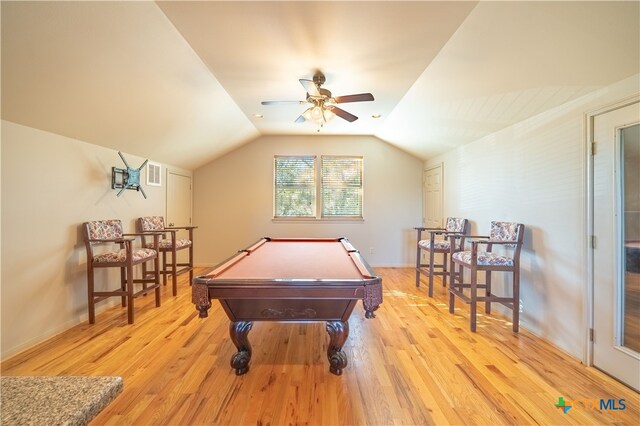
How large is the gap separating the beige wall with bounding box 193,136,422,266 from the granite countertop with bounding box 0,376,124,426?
4.75 metres

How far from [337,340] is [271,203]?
380 centimetres

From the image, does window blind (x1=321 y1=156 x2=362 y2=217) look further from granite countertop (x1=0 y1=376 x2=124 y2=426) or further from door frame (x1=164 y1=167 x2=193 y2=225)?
granite countertop (x1=0 y1=376 x2=124 y2=426)

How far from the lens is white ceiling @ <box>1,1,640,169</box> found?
5.60ft

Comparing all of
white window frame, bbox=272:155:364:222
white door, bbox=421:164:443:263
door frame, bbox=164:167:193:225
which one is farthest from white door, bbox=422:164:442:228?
door frame, bbox=164:167:193:225

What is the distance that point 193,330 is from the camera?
2664 mm

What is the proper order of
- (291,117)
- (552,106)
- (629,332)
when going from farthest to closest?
(291,117) → (552,106) → (629,332)

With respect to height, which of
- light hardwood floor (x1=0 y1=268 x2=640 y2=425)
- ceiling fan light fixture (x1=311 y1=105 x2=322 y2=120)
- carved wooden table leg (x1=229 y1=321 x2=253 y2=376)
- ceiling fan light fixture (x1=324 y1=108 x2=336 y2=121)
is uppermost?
ceiling fan light fixture (x1=324 y1=108 x2=336 y2=121)

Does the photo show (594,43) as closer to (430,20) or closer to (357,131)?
(430,20)

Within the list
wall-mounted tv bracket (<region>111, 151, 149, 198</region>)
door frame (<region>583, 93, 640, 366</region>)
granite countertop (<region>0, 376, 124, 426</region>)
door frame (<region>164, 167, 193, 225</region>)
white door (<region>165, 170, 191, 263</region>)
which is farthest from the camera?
white door (<region>165, 170, 191, 263</region>)

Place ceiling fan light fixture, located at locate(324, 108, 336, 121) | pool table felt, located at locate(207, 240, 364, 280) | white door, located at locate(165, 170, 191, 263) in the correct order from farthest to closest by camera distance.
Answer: white door, located at locate(165, 170, 191, 263), ceiling fan light fixture, located at locate(324, 108, 336, 121), pool table felt, located at locate(207, 240, 364, 280)

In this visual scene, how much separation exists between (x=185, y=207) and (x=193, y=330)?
3.05 metres

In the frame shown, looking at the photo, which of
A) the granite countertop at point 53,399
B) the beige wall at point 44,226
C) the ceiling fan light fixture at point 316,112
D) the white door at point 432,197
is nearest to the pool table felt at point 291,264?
the granite countertop at point 53,399

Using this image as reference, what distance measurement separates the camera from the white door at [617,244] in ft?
6.09

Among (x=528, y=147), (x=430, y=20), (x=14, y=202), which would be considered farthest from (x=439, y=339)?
(x=14, y=202)
